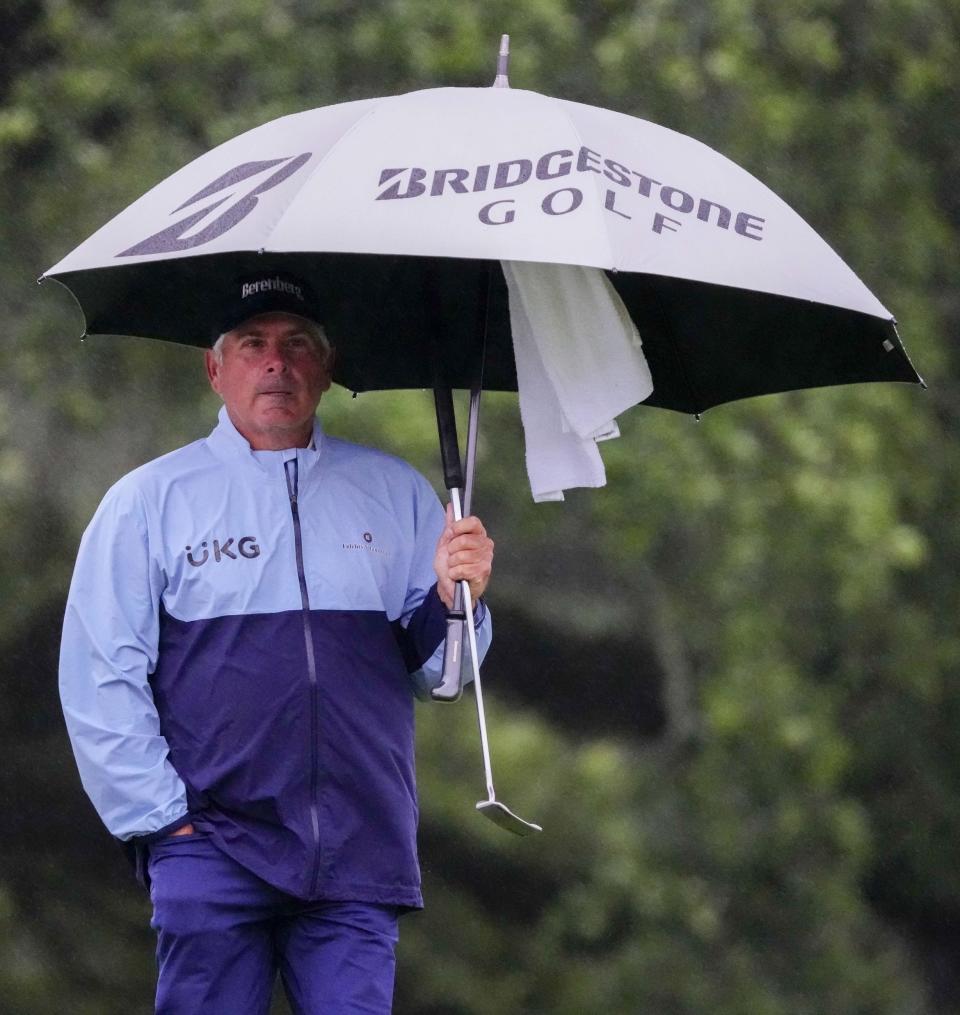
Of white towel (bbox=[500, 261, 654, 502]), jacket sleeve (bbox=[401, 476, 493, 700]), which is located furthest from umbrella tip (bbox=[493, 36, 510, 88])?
jacket sleeve (bbox=[401, 476, 493, 700])

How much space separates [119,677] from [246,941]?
50cm

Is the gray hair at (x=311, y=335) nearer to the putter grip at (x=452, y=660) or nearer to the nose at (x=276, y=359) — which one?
the nose at (x=276, y=359)

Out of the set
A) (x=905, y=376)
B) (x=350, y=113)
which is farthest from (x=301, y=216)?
(x=905, y=376)

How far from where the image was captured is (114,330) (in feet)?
13.7

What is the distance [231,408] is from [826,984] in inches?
239

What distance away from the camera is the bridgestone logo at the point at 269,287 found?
379 cm

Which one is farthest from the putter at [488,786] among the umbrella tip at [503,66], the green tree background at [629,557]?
the green tree background at [629,557]

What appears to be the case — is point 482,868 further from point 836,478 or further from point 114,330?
point 114,330

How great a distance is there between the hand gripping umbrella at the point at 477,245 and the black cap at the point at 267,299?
0.09 m

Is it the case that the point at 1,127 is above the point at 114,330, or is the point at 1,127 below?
above

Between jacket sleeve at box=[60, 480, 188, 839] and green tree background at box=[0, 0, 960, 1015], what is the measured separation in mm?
3998

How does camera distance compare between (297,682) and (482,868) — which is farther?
(482,868)

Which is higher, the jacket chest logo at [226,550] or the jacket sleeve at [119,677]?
the jacket chest logo at [226,550]

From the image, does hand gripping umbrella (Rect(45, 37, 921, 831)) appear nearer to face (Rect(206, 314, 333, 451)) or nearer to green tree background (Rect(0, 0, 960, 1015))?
face (Rect(206, 314, 333, 451))
